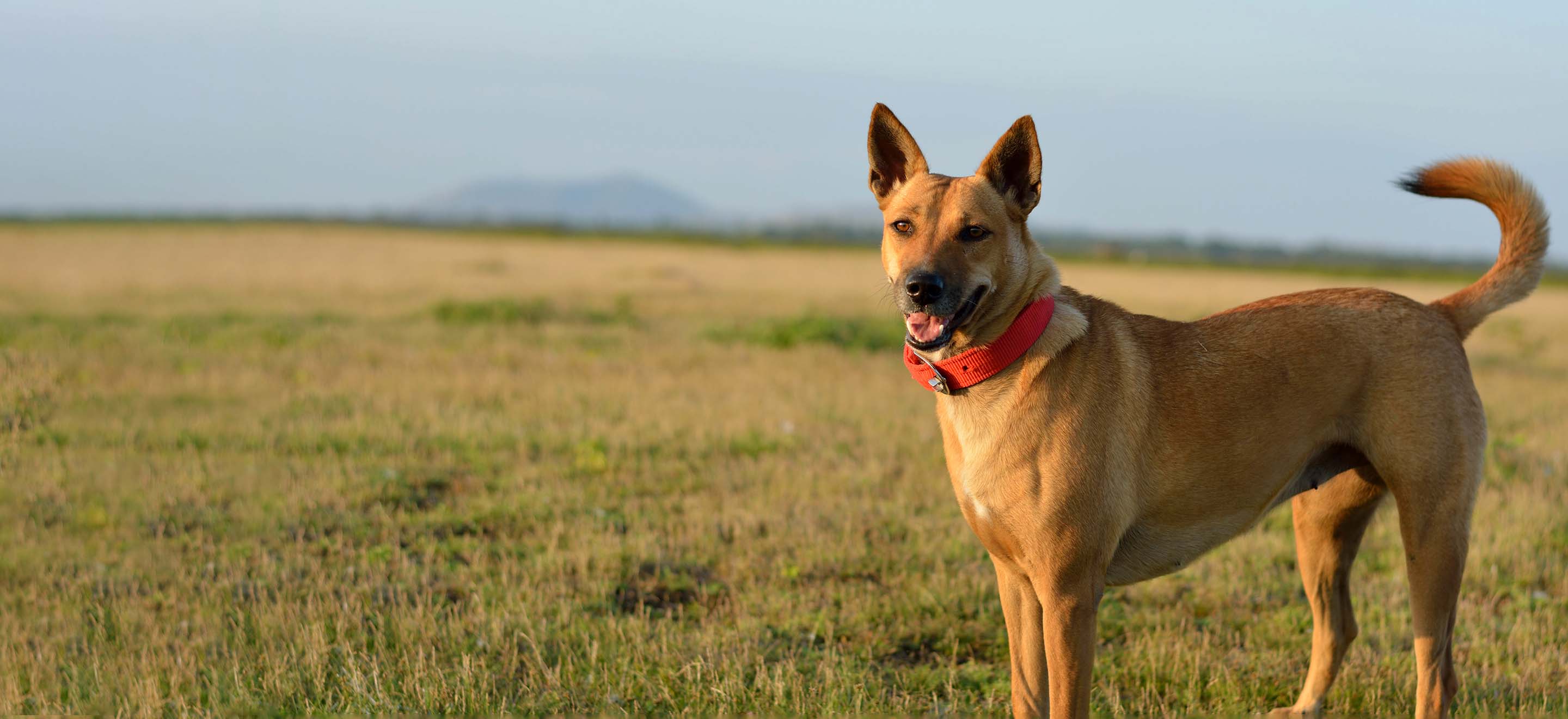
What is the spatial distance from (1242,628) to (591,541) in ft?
14.2

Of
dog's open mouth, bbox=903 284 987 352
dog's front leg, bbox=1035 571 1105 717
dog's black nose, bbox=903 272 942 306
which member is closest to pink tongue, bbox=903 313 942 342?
dog's open mouth, bbox=903 284 987 352

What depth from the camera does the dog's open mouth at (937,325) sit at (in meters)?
4.24

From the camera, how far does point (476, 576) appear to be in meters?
6.91

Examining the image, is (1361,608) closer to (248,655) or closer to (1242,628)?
(1242,628)

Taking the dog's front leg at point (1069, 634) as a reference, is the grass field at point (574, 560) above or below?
below

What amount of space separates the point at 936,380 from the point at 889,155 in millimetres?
1146

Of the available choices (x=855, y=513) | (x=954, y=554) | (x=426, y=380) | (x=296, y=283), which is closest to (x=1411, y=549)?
(x=954, y=554)

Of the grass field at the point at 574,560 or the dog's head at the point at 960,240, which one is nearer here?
the dog's head at the point at 960,240

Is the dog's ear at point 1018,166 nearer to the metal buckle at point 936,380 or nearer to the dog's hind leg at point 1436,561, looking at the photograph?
the metal buckle at point 936,380

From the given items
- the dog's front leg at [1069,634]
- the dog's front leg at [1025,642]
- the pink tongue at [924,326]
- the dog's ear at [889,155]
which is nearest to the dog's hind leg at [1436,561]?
the dog's front leg at [1069,634]

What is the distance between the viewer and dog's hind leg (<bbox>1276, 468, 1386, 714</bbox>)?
535 cm

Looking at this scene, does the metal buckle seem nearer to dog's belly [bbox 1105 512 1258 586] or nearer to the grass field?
dog's belly [bbox 1105 512 1258 586]

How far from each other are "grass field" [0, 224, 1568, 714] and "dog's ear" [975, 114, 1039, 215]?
123 cm

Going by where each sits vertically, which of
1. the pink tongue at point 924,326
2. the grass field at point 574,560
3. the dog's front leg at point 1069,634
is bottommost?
the grass field at point 574,560
